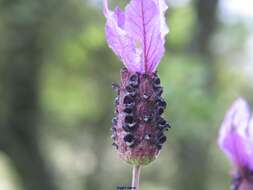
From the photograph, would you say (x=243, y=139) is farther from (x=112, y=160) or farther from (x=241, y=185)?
(x=112, y=160)

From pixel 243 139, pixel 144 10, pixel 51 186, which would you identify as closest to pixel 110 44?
pixel 144 10

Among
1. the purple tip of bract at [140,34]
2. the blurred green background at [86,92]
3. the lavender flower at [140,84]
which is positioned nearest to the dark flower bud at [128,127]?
the lavender flower at [140,84]

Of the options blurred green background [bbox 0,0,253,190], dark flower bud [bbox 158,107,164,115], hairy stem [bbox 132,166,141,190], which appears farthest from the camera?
blurred green background [bbox 0,0,253,190]

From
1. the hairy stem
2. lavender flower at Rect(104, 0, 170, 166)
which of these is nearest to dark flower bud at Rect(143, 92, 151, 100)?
lavender flower at Rect(104, 0, 170, 166)

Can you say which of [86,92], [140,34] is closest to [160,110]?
[140,34]

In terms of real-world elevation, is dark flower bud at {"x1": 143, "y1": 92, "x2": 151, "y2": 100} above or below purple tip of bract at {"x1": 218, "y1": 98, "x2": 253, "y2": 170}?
above

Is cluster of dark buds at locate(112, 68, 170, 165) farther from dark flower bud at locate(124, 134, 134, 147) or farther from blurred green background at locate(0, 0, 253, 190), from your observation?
blurred green background at locate(0, 0, 253, 190)

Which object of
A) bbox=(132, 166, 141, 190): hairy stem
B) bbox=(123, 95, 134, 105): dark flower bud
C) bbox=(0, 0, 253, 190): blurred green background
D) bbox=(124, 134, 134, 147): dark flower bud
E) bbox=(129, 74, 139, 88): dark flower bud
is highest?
bbox=(0, 0, 253, 190): blurred green background
